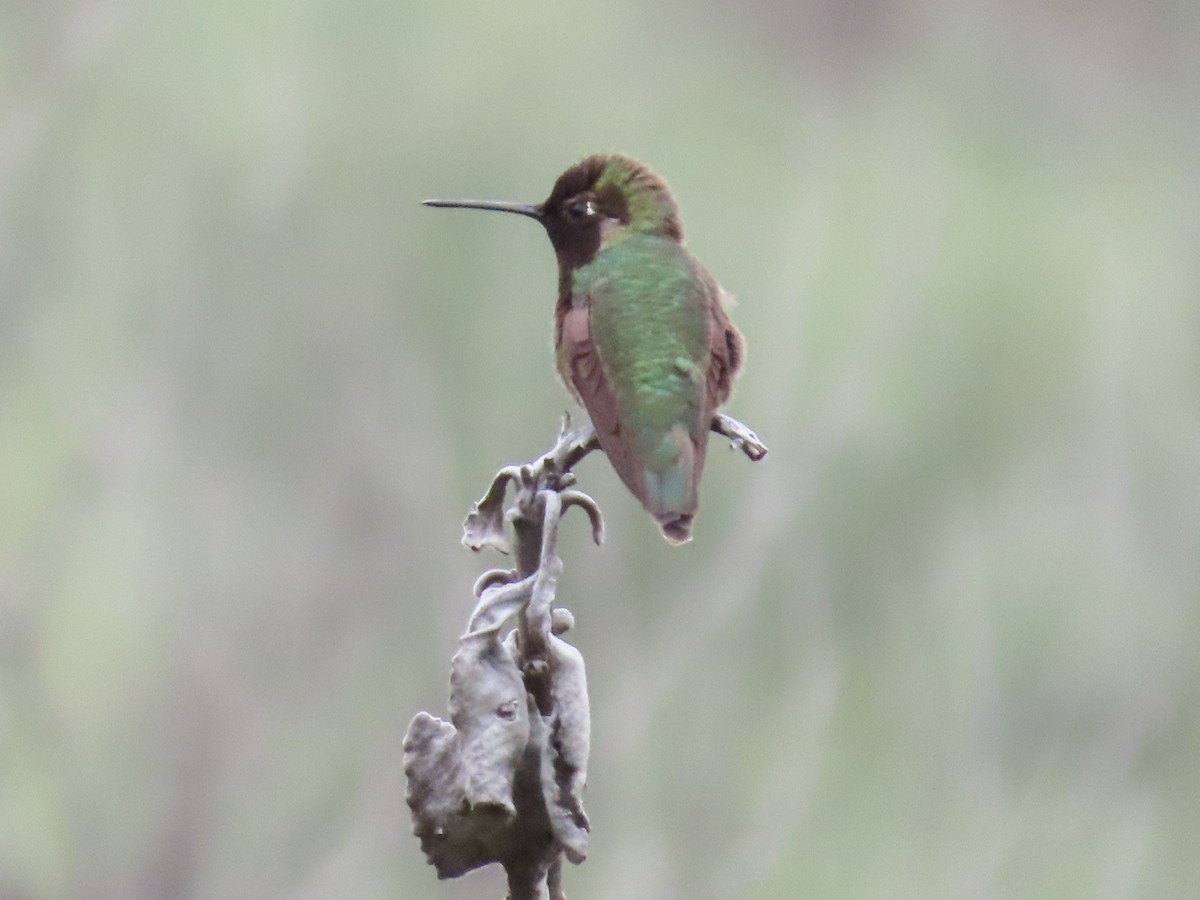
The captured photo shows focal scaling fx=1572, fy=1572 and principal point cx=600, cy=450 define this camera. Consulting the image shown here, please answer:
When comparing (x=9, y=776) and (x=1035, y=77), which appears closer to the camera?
(x=9, y=776)

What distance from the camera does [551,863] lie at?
0.67 m

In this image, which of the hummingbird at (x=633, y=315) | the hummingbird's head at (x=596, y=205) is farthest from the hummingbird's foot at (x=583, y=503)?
the hummingbird's head at (x=596, y=205)

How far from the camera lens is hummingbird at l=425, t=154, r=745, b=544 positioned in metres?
1.10

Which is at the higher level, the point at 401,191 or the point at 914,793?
the point at 401,191

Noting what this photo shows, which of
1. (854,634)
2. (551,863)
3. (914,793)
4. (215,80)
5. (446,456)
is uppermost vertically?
(215,80)

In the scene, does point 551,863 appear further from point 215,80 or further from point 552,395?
point 215,80

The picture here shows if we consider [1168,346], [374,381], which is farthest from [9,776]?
[1168,346]

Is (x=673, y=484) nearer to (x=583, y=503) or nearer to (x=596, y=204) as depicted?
(x=583, y=503)

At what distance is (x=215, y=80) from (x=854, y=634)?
71.9 inches

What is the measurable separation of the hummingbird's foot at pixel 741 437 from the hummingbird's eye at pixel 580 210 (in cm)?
35

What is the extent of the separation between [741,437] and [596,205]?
479mm

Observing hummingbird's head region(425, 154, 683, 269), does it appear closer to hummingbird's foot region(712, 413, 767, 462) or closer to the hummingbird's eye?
the hummingbird's eye

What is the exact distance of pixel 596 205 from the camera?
Answer: 1.35 m

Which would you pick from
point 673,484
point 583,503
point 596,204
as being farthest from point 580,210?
point 583,503
